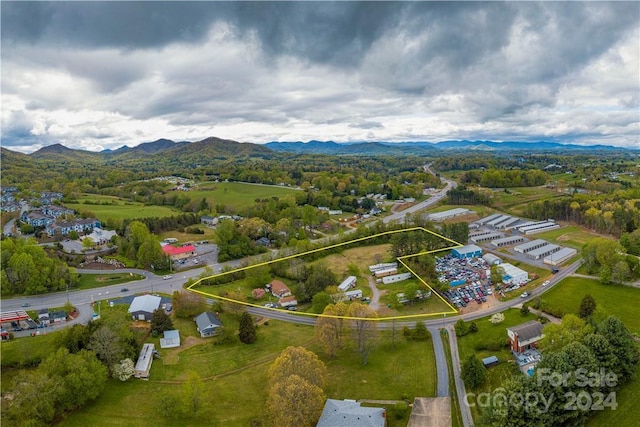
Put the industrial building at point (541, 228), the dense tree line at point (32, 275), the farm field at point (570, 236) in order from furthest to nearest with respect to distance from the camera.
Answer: the industrial building at point (541, 228)
the farm field at point (570, 236)
the dense tree line at point (32, 275)

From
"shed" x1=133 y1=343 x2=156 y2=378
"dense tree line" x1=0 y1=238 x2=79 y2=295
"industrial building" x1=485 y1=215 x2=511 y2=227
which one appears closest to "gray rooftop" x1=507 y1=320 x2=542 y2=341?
"shed" x1=133 y1=343 x2=156 y2=378

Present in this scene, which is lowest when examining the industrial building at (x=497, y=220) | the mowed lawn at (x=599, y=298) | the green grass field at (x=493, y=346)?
the green grass field at (x=493, y=346)

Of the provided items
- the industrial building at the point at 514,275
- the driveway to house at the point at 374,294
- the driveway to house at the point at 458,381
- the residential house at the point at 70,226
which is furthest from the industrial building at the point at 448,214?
the residential house at the point at 70,226

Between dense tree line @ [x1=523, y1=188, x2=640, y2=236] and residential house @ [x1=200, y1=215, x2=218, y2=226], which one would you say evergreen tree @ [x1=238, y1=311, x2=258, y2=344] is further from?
dense tree line @ [x1=523, y1=188, x2=640, y2=236]

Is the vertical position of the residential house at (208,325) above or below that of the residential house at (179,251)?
below

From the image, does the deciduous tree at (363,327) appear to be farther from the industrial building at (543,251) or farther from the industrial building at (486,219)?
the industrial building at (486,219)
